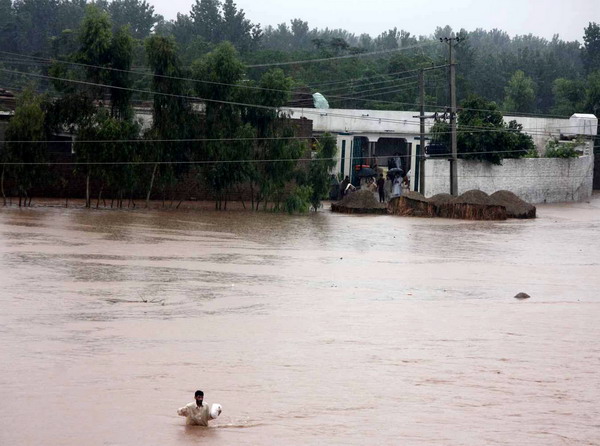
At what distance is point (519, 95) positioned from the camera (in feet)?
276

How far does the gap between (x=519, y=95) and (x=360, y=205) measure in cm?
4759

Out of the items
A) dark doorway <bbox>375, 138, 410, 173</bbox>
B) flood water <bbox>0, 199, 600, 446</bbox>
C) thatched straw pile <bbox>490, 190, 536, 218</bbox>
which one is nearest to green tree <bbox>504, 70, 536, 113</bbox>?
dark doorway <bbox>375, 138, 410, 173</bbox>

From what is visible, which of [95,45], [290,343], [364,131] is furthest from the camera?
[364,131]

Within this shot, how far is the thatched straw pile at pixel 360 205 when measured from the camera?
132 ft

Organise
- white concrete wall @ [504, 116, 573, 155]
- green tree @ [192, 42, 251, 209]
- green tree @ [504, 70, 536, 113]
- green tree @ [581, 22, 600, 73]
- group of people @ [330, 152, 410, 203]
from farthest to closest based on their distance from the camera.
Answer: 1. green tree @ [581, 22, 600, 73]
2. green tree @ [504, 70, 536, 113]
3. white concrete wall @ [504, 116, 573, 155]
4. group of people @ [330, 152, 410, 203]
5. green tree @ [192, 42, 251, 209]

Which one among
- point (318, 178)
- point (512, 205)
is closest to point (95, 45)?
point (318, 178)

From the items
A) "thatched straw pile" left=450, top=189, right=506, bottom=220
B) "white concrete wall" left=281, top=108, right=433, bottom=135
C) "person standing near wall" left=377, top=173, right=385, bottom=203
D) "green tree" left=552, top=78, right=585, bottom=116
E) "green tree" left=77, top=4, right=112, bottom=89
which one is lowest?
"thatched straw pile" left=450, top=189, right=506, bottom=220

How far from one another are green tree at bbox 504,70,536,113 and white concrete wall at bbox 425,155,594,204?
89.0 ft

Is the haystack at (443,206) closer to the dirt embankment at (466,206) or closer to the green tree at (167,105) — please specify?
the dirt embankment at (466,206)

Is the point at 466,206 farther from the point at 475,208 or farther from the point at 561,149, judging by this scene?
the point at 561,149

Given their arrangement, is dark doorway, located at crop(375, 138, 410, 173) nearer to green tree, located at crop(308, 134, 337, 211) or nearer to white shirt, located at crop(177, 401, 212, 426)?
green tree, located at crop(308, 134, 337, 211)

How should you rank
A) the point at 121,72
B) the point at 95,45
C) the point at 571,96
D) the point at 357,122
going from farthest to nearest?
the point at 571,96, the point at 357,122, the point at 121,72, the point at 95,45

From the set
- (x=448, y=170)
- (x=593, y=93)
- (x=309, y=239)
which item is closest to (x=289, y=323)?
(x=309, y=239)

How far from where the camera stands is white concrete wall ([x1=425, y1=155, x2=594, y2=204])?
150 feet
